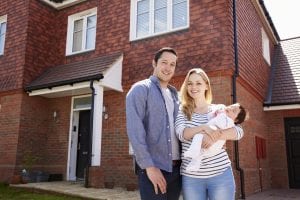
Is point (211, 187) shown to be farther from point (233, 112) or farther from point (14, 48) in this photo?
point (14, 48)

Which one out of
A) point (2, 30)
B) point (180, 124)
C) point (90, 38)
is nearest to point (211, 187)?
point (180, 124)

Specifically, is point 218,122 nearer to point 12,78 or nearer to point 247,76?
point 247,76

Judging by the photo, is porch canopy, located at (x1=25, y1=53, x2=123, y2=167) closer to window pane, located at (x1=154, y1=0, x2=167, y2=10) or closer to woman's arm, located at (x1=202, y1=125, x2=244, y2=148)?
window pane, located at (x1=154, y1=0, x2=167, y2=10)

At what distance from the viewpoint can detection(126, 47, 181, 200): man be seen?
2.58 meters

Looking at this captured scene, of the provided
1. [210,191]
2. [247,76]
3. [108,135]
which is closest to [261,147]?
[247,76]

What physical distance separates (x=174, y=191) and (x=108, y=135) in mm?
7316

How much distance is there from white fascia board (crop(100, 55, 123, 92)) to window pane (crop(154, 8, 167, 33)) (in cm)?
144

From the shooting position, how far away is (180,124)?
2.85 meters

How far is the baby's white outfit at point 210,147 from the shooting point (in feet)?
8.73

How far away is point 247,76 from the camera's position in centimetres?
959

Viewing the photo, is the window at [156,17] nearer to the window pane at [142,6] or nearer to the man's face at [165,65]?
the window pane at [142,6]

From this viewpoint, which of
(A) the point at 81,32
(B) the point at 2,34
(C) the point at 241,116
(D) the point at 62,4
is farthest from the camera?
(B) the point at 2,34

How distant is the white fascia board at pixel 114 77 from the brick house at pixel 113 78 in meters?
0.03

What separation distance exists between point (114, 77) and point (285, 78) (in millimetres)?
6906
